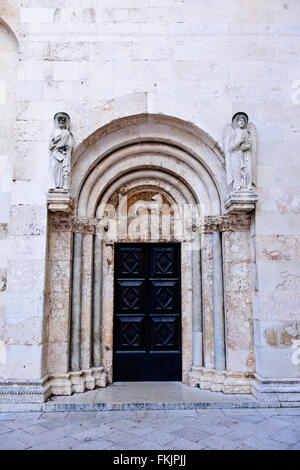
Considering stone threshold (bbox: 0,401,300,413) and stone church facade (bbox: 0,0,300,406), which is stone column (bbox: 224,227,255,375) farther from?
stone threshold (bbox: 0,401,300,413)

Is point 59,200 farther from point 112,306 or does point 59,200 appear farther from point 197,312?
point 197,312

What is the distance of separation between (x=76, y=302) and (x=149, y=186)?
204 cm

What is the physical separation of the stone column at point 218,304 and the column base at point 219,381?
4.8 inches

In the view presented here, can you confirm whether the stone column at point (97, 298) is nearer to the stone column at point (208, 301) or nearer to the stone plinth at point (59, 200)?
the stone plinth at point (59, 200)

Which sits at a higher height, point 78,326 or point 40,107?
point 40,107

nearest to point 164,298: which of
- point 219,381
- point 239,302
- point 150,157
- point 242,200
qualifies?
point 239,302

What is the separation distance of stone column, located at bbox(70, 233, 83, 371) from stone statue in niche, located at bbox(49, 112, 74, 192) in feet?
2.56

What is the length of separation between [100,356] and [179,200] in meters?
2.54

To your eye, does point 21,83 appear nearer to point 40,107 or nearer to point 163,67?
point 40,107

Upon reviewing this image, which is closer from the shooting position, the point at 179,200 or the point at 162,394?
the point at 162,394

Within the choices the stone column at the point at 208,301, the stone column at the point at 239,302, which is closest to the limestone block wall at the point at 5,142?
the stone column at the point at 208,301

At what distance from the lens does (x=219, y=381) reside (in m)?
4.74

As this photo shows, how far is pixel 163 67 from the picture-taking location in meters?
5.08
